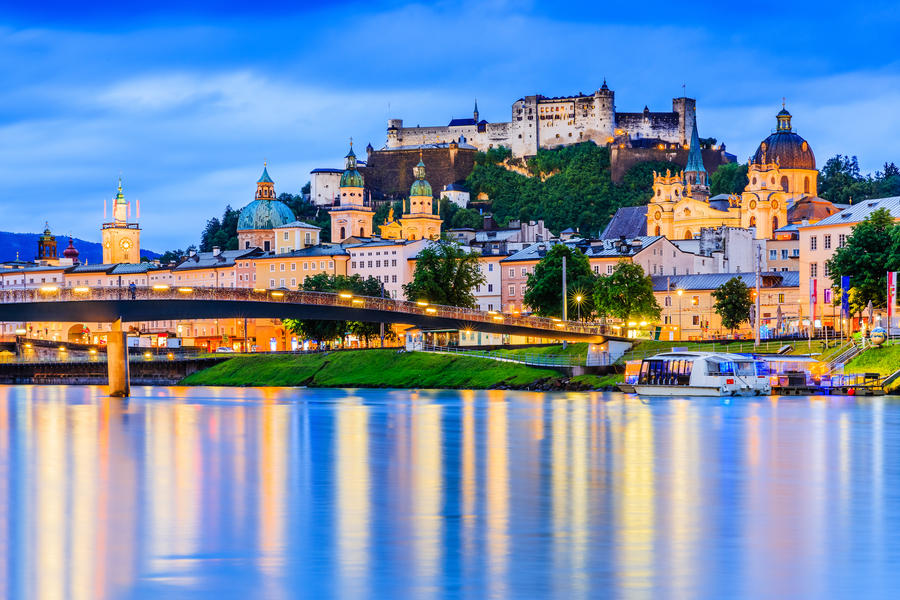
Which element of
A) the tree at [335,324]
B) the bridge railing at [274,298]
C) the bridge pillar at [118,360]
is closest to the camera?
the bridge railing at [274,298]

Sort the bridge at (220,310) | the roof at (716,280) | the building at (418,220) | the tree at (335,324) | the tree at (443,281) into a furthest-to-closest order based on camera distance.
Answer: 1. the building at (418,220)
2. the roof at (716,280)
3. the tree at (335,324)
4. the tree at (443,281)
5. the bridge at (220,310)

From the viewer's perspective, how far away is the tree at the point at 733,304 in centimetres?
10800

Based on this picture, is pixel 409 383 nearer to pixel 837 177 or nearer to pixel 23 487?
pixel 23 487

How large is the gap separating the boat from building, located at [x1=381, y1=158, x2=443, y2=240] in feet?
318

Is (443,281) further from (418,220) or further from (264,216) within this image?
(264,216)

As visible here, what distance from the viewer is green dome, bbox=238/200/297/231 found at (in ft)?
596

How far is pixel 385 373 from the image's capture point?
9806 cm

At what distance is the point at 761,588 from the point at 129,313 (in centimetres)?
5771

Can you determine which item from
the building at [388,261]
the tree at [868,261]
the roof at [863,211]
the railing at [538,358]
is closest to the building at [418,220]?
the building at [388,261]

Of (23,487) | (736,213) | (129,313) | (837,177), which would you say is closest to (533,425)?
(23,487)

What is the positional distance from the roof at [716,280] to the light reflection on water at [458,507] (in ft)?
205

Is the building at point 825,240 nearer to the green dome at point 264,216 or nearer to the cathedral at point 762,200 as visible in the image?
the cathedral at point 762,200

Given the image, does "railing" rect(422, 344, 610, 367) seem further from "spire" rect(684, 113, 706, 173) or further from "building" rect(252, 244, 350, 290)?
"spire" rect(684, 113, 706, 173)

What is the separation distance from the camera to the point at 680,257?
134 meters
